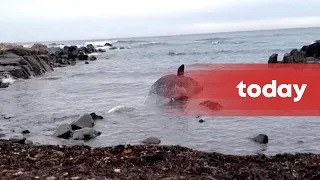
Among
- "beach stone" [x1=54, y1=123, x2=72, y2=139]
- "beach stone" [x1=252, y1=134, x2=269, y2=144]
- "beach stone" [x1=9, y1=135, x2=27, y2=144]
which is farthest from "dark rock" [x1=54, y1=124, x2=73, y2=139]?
"beach stone" [x1=252, y1=134, x2=269, y2=144]

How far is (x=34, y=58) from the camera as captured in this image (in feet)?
94.0

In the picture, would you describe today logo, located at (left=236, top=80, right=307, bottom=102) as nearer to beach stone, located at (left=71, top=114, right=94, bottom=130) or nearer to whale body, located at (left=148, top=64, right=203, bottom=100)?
whale body, located at (left=148, top=64, right=203, bottom=100)

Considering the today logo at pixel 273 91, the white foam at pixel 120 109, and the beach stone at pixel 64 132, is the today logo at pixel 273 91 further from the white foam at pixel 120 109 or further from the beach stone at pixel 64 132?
the beach stone at pixel 64 132

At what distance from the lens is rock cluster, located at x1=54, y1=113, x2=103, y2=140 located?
30.0 ft

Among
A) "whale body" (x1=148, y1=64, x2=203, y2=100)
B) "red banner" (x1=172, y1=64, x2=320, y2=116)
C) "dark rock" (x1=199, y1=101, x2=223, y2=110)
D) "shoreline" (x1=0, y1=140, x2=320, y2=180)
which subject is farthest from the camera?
"whale body" (x1=148, y1=64, x2=203, y2=100)

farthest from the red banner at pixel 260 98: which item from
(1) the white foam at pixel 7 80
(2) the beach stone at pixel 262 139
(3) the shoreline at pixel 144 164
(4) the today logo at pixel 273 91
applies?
(1) the white foam at pixel 7 80

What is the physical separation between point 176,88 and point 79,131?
572 centimetres

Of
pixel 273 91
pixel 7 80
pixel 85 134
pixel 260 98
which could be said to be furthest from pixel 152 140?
pixel 7 80

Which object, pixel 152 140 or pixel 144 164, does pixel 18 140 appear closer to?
pixel 152 140

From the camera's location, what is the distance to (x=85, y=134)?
9.14 meters

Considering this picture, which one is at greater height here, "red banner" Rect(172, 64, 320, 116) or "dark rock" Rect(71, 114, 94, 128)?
"dark rock" Rect(71, 114, 94, 128)

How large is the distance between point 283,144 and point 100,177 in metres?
4.43

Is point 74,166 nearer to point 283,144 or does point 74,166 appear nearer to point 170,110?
point 283,144

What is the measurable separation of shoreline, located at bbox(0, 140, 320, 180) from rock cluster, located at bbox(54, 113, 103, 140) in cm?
182
